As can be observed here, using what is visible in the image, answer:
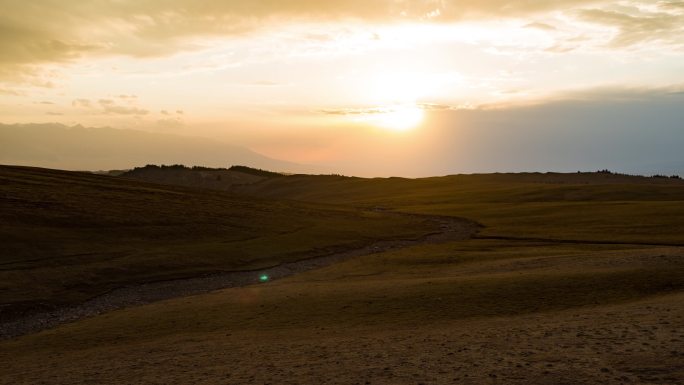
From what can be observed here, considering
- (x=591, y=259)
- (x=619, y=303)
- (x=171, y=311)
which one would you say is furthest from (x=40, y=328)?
(x=591, y=259)

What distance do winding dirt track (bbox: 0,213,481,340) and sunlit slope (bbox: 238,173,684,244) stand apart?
20.2 meters

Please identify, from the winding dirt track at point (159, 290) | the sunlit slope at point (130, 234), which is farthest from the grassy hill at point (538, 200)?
the winding dirt track at point (159, 290)

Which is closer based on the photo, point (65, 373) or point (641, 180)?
point (65, 373)

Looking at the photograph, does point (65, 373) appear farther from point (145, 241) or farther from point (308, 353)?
point (145, 241)

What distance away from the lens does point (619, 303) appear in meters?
23.0

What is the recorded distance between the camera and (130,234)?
183 ft

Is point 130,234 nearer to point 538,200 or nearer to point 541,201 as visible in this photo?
point 541,201

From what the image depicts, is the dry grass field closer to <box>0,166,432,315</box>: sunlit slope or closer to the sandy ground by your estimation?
the sandy ground

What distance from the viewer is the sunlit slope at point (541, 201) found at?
60906mm

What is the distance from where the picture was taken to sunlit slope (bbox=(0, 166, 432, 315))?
39.7 metres

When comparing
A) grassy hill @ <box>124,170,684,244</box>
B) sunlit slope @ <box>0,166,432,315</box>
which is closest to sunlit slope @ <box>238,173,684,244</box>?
grassy hill @ <box>124,170,684,244</box>

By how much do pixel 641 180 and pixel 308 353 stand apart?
520 feet

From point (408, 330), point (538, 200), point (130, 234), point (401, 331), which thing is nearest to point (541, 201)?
point (538, 200)

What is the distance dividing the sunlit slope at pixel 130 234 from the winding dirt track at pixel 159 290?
4.53 ft
